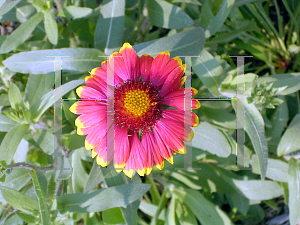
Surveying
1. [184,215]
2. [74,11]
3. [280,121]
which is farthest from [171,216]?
[74,11]

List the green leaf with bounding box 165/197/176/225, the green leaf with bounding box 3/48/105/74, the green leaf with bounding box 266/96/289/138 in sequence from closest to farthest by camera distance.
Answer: the green leaf with bounding box 3/48/105/74, the green leaf with bounding box 165/197/176/225, the green leaf with bounding box 266/96/289/138

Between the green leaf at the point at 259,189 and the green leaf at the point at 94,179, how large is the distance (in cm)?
104

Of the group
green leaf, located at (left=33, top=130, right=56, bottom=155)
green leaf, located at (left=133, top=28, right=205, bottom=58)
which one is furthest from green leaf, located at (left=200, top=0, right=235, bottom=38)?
green leaf, located at (left=33, top=130, right=56, bottom=155)

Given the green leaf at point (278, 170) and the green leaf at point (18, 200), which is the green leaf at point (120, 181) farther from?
the green leaf at point (278, 170)

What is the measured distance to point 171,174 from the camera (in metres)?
2.02

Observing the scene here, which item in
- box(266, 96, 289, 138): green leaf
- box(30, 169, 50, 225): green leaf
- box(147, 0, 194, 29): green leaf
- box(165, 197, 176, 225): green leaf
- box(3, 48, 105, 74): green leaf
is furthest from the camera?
box(266, 96, 289, 138): green leaf

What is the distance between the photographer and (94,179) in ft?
4.85

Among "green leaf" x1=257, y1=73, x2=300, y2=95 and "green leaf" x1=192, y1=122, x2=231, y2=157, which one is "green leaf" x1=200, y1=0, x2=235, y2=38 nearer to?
"green leaf" x1=257, y1=73, x2=300, y2=95

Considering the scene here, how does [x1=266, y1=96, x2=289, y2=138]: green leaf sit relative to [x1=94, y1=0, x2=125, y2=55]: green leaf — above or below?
below

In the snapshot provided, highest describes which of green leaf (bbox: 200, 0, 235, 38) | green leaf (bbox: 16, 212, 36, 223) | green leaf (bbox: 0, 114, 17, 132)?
green leaf (bbox: 200, 0, 235, 38)

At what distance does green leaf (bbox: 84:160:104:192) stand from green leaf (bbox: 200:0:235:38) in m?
1.10

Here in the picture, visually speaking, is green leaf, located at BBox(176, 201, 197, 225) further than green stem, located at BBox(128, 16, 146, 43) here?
No

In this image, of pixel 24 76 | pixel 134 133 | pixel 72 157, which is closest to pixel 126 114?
pixel 134 133

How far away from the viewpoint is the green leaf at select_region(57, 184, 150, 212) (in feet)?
4.45
